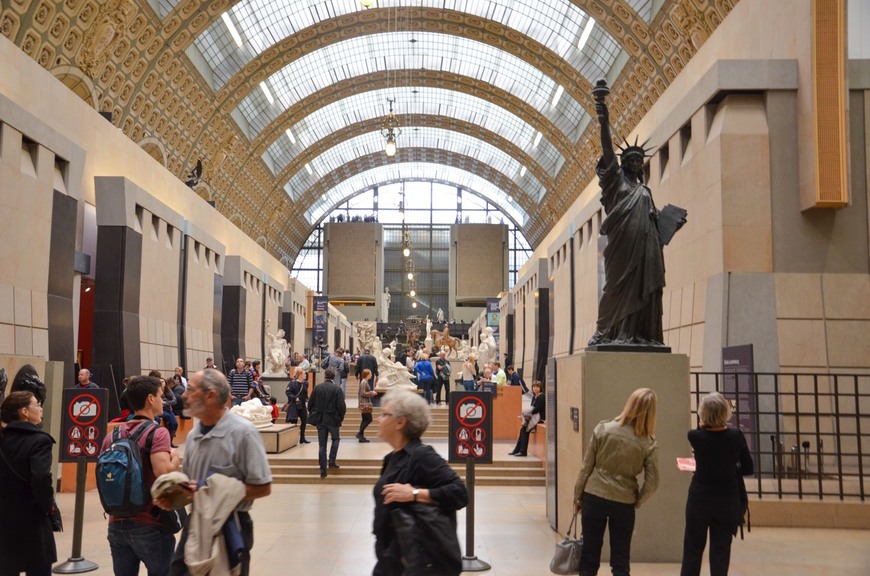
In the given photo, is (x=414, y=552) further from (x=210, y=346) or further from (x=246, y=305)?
(x=246, y=305)

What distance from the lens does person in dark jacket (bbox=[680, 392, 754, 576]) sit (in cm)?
578

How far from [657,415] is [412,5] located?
30.9 meters

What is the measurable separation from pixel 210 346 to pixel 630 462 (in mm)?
23319

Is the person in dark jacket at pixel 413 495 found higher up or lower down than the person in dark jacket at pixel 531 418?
higher up

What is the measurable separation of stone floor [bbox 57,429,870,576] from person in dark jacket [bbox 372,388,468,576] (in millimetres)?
4011

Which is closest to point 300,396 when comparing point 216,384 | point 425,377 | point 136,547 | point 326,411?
point 326,411

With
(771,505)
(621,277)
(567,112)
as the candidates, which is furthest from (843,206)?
(567,112)

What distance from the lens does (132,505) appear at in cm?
445

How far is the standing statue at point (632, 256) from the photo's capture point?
330 inches

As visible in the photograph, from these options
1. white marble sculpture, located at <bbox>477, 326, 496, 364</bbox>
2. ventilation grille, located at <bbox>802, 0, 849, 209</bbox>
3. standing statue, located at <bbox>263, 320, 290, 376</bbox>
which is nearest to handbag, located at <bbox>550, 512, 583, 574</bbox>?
ventilation grille, located at <bbox>802, 0, 849, 209</bbox>

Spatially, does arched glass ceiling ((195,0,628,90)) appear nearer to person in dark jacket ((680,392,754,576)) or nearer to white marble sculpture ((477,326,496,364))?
white marble sculpture ((477,326,496,364))

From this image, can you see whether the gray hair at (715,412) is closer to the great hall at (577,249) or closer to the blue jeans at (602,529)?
the blue jeans at (602,529)

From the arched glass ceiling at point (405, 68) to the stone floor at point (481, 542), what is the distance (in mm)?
Answer: 30259

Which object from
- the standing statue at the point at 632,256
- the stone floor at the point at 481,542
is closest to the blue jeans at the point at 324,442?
the stone floor at the point at 481,542
